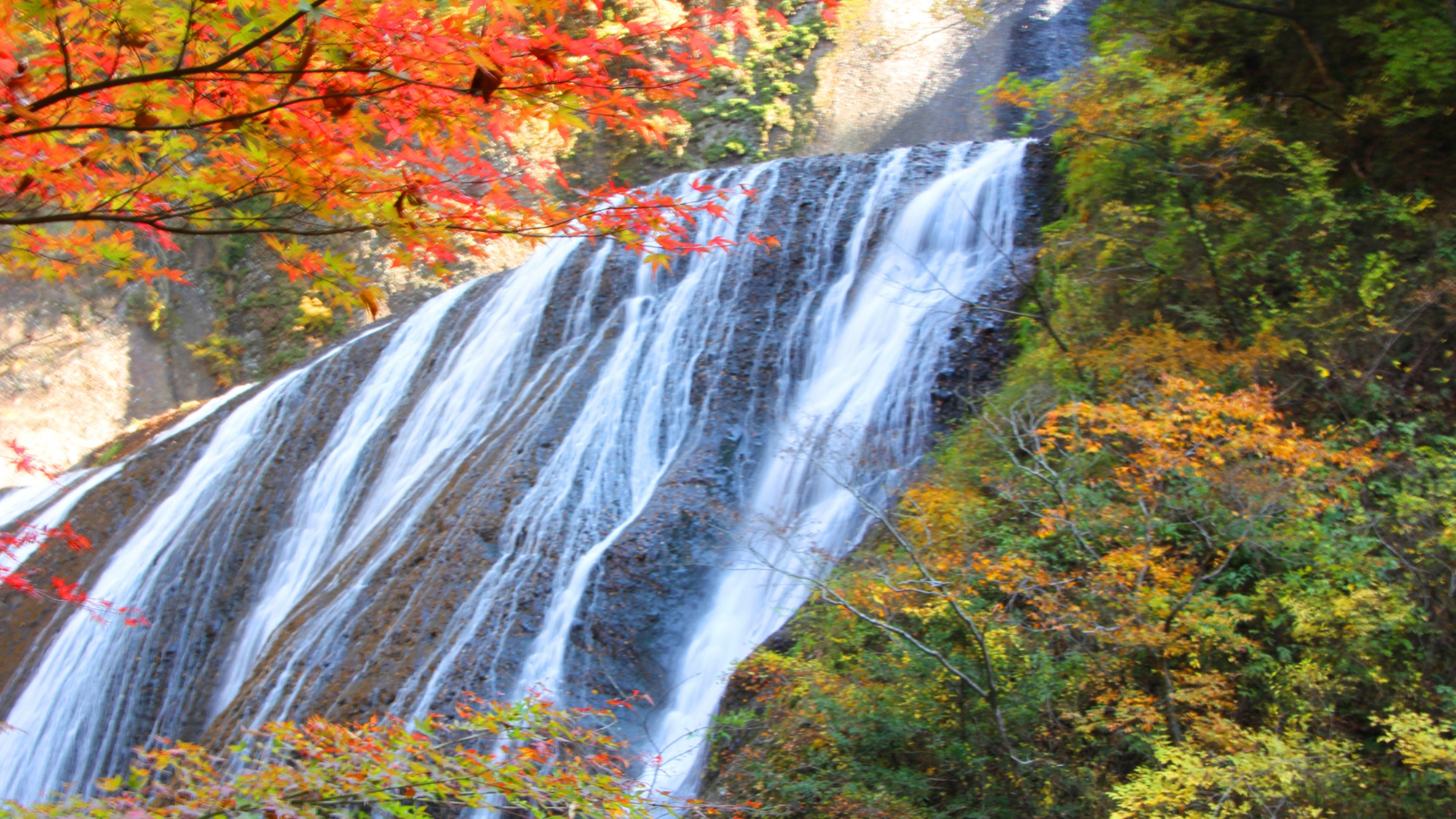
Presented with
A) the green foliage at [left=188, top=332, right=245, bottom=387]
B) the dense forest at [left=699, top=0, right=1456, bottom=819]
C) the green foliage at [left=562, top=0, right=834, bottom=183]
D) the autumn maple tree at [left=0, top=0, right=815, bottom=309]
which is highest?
the autumn maple tree at [left=0, top=0, right=815, bottom=309]

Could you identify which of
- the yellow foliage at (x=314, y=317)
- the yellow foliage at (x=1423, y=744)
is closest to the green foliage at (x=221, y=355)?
the yellow foliage at (x=314, y=317)

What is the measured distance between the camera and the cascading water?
7.12 m

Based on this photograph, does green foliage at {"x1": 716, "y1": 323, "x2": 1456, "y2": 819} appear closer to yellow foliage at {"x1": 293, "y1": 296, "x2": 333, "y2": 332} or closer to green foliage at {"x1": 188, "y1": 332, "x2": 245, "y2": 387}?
yellow foliage at {"x1": 293, "y1": 296, "x2": 333, "y2": 332}

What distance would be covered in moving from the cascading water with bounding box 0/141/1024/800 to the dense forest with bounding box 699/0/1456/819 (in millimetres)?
1192

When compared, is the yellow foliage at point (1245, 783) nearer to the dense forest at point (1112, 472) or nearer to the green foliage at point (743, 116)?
the dense forest at point (1112, 472)

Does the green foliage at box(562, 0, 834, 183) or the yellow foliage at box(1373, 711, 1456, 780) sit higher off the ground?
the green foliage at box(562, 0, 834, 183)

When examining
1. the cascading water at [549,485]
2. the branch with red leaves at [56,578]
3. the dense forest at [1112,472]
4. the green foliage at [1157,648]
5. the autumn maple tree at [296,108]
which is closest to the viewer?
the autumn maple tree at [296,108]

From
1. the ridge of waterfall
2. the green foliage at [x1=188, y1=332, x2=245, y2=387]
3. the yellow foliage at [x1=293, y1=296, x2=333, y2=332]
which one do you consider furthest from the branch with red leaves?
the yellow foliage at [x1=293, y1=296, x2=333, y2=332]

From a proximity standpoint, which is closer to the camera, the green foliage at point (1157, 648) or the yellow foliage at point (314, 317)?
the green foliage at point (1157, 648)

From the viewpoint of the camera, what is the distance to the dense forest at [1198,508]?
4082 mm

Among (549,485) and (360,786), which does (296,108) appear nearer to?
(360,786)

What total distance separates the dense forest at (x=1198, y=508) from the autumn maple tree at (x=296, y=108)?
278cm

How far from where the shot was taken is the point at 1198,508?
16.0ft

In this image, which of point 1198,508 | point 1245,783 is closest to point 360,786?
point 1245,783
